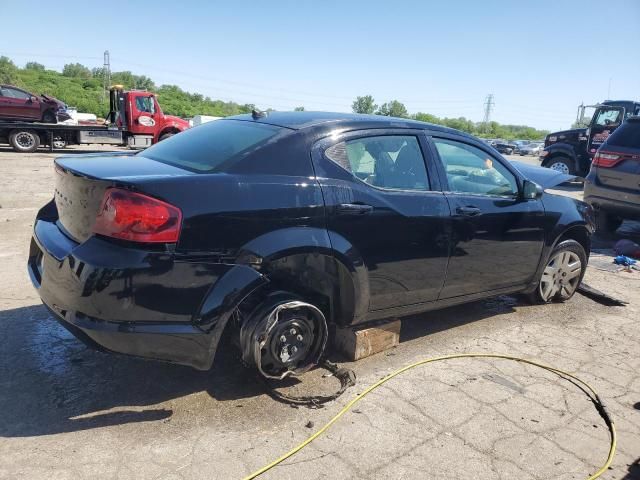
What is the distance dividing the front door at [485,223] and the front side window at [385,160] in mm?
238

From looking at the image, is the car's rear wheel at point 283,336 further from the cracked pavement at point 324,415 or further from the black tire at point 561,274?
the black tire at point 561,274

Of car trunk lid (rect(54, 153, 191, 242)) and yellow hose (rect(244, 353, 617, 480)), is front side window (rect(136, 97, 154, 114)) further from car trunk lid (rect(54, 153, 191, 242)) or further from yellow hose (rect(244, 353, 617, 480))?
yellow hose (rect(244, 353, 617, 480))

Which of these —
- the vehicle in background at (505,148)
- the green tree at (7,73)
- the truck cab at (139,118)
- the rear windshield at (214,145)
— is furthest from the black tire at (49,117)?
the green tree at (7,73)

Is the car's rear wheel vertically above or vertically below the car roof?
below

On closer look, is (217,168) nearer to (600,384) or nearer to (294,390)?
(294,390)

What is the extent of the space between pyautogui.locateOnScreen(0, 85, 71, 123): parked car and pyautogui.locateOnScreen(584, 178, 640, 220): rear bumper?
1872 cm

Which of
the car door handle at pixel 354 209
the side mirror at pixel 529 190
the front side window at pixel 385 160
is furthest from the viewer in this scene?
the side mirror at pixel 529 190

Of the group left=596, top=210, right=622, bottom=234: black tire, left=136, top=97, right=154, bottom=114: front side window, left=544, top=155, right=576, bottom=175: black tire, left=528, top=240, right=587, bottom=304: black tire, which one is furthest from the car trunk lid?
left=136, top=97, right=154, bottom=114: front side window

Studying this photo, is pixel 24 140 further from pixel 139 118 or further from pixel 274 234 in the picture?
pixel 274 234

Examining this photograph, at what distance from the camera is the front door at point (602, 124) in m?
14.6

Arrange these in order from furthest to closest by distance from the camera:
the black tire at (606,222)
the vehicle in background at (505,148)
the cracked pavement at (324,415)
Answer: the vehicle in background at (505,148), the black tire at (606,222), the cracked pavement at (324,415)

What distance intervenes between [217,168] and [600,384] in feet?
9.42

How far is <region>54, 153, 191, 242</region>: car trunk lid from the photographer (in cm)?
257

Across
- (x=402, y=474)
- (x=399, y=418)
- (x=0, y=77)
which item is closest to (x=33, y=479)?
(x=402, y=474)
